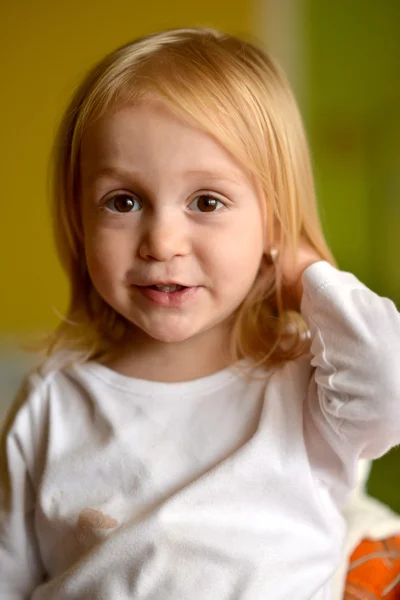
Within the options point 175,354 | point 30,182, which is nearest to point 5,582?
point 175,354

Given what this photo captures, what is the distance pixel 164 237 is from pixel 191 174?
7 cm

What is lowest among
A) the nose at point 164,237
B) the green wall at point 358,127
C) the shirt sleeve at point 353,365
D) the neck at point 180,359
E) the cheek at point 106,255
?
the green wall at point 358,127

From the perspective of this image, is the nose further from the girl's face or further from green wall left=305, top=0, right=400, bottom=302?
green wall left=305, top=0, right=400, bottom=302

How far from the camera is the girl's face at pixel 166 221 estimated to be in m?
0.86

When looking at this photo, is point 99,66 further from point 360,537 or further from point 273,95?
point 360,537

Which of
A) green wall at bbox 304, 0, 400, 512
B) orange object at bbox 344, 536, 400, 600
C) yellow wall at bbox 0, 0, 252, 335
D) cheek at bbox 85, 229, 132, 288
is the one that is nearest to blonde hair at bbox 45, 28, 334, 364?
cheek at bbox 85, 229, 132, 288

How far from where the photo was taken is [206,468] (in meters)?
0.92

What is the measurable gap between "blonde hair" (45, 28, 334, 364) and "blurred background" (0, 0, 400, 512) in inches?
73.1

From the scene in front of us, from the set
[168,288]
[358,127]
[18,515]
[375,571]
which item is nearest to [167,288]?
[168,288]

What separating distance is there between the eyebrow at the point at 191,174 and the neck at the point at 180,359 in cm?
21

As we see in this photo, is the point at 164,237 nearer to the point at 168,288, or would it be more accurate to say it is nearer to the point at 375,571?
the point at 168,288

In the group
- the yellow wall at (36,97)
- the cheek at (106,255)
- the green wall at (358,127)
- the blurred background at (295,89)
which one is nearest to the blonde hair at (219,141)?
the cheek at (106,255)

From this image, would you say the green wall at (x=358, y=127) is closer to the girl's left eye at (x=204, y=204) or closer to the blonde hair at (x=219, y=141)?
the blonde hair at (x=219, y=141)

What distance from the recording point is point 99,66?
0.96 m
